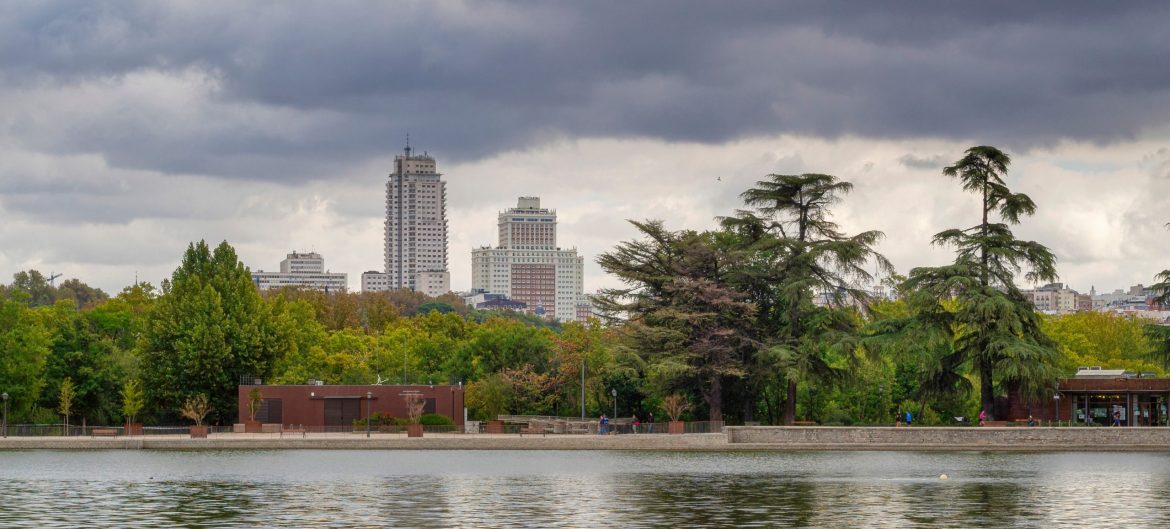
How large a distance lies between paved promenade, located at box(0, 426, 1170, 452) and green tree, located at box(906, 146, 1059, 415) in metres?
5.27

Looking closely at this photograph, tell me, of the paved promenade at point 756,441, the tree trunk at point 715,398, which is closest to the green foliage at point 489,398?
the paved promenade at point 756,441

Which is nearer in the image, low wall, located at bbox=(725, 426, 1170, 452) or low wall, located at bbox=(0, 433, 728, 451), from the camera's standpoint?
low wall, located at bbox=(725, 426, 1170, 452)

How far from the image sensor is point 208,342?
87.9m

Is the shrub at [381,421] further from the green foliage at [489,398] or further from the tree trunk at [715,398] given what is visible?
the tree trunk at [715,398]

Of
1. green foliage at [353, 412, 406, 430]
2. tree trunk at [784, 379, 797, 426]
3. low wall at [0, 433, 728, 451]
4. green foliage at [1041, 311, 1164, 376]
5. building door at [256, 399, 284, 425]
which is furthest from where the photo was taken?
green foliage at [1041, 311, 1164, 376]

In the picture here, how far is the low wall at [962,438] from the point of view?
67938mm

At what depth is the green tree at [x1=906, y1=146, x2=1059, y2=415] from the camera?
245 feet

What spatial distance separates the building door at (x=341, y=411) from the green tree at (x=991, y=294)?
3325 cm

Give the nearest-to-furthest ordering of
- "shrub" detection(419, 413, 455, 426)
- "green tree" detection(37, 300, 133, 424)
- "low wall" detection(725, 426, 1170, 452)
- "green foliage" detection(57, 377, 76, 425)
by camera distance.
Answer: "low wall" detection(725, 426, 1170, 452)
"shrub" detection(419, 413, 455, 426)
"green foliage" detection(57, 377, 76, 425)
"green tree" detection(37, 300, 133, 424)

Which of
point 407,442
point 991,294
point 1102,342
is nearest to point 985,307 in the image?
point 991,294

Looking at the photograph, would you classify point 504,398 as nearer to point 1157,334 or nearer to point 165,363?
point 165,363

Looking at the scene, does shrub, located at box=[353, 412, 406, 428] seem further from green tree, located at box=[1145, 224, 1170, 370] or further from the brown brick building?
green tree, located at box=[1145, 224, 1170, 370]

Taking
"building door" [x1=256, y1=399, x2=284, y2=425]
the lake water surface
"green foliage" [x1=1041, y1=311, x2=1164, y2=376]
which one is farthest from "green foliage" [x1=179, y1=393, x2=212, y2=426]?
"green foliage" [x1=1041, y1=311, x2=1164, y2=376]

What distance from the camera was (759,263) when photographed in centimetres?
8369
